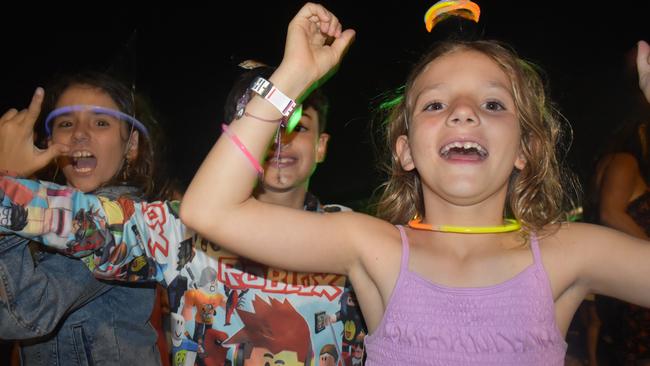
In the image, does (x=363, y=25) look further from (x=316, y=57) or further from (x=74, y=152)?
(x=316, y=57)

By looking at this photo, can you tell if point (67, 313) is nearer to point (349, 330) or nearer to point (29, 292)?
point (29, 292)

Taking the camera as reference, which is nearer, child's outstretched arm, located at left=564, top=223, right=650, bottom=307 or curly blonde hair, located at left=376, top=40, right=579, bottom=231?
child's outstretched arm, located at left=564, top=223, right=650, bottom=307

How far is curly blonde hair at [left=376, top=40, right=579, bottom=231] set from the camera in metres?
1.43

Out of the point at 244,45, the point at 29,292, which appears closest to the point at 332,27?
the point at 29,292

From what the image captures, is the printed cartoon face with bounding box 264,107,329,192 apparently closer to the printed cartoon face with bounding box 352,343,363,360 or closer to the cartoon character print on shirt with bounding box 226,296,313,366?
the cartoon character print on shirt with bounding box 226,296,313,366

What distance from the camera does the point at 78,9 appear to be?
4.08 meters

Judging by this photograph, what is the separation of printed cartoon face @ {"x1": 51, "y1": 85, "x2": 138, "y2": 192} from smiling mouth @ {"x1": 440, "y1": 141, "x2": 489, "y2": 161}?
1403 mm

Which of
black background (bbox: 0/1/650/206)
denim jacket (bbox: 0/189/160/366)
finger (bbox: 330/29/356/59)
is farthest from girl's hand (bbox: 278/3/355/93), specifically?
black background (bbox: 0/1/650/206)

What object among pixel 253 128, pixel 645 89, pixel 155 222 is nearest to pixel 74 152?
pixel 155 222

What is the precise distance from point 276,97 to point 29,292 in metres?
0.95

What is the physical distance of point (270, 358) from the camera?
1.56 m

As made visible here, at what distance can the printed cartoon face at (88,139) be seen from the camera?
2.04 meters

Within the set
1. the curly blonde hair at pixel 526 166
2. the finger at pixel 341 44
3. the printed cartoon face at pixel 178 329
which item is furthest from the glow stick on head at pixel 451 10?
the printed cartoon face at pixel 178 329

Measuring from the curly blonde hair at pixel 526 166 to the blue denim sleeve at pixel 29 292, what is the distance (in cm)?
100
